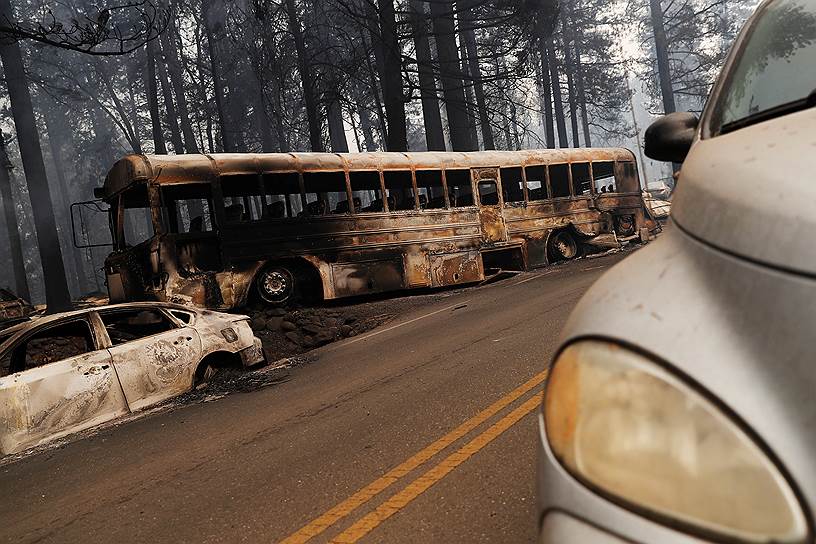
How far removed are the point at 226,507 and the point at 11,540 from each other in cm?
129

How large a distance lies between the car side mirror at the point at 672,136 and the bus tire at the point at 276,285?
10.9m

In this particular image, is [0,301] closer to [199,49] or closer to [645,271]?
[645,271]

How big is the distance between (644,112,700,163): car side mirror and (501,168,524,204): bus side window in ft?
45.3

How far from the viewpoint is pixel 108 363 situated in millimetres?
6570

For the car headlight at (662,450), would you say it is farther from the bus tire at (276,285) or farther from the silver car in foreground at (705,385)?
the bus tire at (276,285)

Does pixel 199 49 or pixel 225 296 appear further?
pixel 199 49

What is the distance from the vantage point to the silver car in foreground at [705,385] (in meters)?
0.98

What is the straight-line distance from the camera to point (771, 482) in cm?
96

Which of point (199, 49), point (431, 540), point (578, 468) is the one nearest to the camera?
point (578, 468)

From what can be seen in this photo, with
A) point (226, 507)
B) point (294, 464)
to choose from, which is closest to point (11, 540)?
point (226, 507)

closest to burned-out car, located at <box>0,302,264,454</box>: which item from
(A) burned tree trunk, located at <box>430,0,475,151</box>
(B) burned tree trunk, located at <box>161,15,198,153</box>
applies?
(A) burned tree trunk, located at <box>430,0,475,151</box>

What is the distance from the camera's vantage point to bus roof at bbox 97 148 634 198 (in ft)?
40.1

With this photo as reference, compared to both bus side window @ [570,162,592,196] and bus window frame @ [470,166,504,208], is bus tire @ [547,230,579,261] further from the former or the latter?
bus window frame @ [470,166,504,208]

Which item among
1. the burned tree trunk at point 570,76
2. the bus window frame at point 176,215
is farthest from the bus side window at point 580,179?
the burned tree trunk at point 570,76
